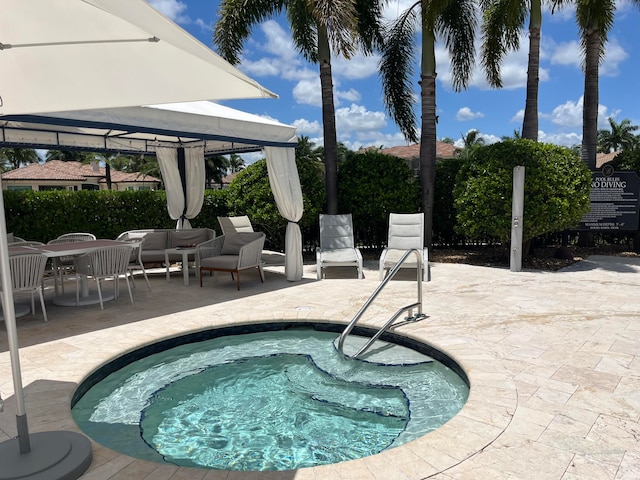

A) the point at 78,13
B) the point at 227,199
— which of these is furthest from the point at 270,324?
the point at 227,199

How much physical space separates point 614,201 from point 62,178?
114ft

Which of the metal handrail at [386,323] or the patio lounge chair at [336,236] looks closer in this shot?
the metal handrail at [386,323]

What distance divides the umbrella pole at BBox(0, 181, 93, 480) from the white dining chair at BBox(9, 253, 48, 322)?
3240mm

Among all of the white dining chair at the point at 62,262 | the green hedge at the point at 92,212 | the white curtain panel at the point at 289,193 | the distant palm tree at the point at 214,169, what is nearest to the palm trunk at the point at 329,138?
the white curtain panel at the point at 289,193

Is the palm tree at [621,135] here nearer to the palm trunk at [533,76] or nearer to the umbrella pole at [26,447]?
the palm trunk at [533,76]

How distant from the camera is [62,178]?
32.9 metres

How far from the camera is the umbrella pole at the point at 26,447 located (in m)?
2.29

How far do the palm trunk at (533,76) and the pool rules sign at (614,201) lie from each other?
1931 mm

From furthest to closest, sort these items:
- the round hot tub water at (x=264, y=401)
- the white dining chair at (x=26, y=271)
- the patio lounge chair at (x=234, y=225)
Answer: the patio lounge chair at (x=234, y=225)
the white dining chair at (x=26, y=271)
the round hot tub water at (x=264, y=401)

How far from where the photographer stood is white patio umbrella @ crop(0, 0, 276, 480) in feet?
7.79

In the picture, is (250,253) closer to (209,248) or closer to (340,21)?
(209,248)

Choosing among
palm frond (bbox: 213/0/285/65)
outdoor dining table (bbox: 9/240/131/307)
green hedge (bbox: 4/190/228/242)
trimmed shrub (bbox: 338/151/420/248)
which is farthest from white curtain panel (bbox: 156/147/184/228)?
trimmed shrub (bbox: 338/151/420/248)

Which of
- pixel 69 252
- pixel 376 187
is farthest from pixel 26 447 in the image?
pixel 376 187

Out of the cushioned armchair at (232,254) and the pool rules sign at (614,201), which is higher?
the pool rules sign at (614,201)
